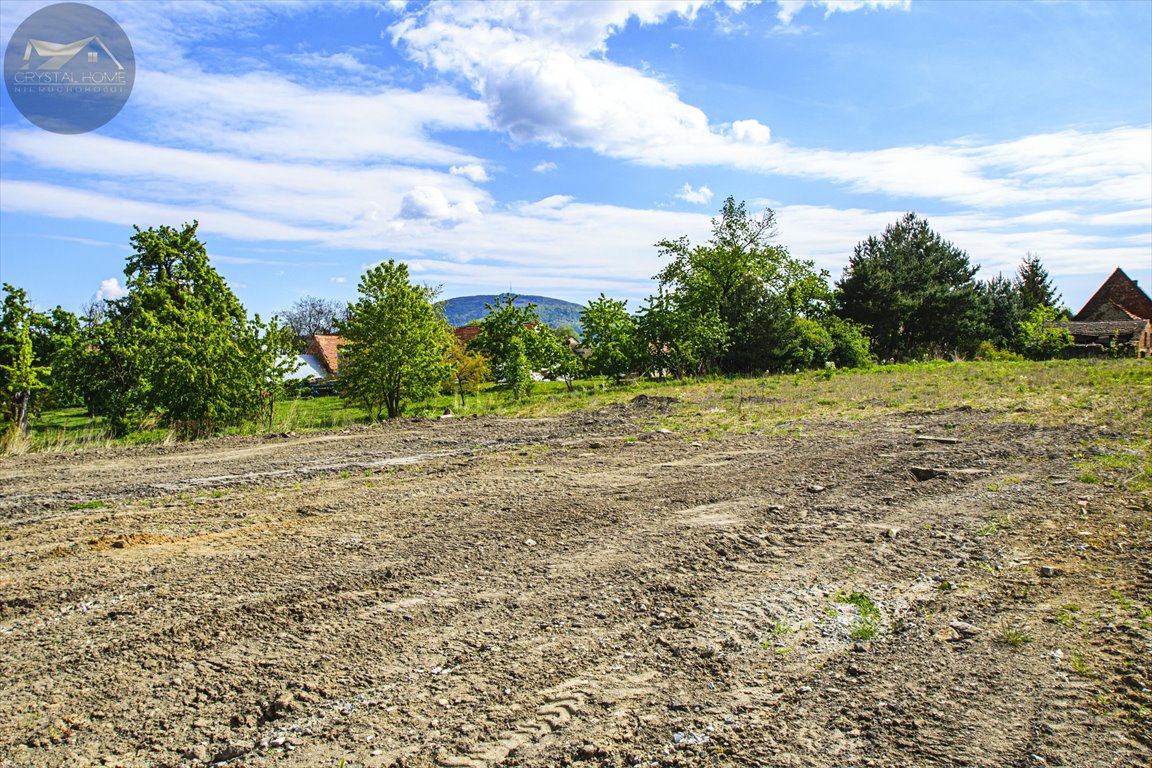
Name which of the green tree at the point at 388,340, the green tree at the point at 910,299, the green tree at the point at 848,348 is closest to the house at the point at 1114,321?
the green tree at the point at 910,299

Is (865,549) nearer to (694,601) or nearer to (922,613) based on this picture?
(922,613)

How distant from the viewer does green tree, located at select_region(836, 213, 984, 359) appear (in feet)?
113

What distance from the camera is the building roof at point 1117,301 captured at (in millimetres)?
46406

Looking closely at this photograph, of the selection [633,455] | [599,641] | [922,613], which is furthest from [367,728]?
[633,455]

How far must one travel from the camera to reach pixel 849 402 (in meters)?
16.3

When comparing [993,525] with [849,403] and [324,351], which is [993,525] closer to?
[849,403]

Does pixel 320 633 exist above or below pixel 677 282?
below

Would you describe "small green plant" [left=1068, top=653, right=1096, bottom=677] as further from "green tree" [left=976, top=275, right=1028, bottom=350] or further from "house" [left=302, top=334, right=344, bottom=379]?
"house" [left=302, top=334, right=344, bottom=379]

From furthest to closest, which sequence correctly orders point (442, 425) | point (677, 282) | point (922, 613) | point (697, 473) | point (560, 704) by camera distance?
point (677, 282) → point (442, 425) → point (697, 473) → point (922, 613) → point (560, 704)

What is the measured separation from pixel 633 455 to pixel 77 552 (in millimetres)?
7097

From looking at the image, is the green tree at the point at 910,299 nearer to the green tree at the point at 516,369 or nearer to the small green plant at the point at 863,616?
the green tree at the point at 516,369

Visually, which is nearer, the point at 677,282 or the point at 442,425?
the point at 442,425

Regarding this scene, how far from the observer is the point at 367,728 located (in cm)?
320

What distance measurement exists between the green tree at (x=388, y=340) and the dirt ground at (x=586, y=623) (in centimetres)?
826
